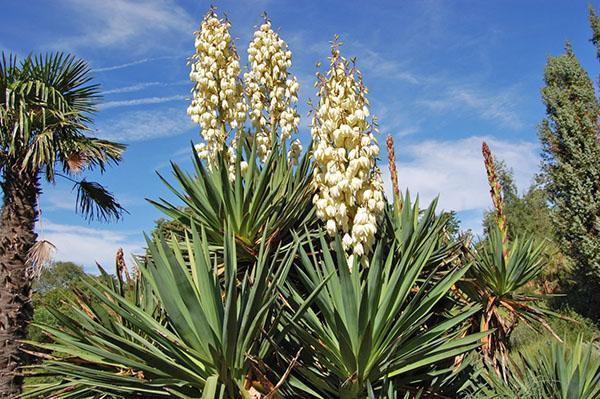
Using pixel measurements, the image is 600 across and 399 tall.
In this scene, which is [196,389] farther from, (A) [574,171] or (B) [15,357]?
(A) [574,171]

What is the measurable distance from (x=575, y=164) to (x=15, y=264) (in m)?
11.4

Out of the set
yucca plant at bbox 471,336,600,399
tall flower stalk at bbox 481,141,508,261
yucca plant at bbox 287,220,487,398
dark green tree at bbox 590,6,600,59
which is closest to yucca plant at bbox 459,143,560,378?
tall flower stalk at bbox 481,141,508,261

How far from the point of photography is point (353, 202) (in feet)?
9.05

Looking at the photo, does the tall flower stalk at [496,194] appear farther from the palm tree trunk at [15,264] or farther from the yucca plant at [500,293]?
the palm tree trunk at [15,264]

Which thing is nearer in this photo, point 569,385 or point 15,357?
point 569,385

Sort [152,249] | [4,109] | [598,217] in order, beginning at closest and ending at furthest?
1. [152,249]
2. [4,109]
3. [598,217]

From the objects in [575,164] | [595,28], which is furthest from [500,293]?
[595,28]

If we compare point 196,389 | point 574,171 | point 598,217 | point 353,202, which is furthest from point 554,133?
point 196,389

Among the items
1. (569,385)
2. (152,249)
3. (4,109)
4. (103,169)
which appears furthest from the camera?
(103,169)

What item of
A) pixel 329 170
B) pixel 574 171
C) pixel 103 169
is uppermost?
pixel 574 171

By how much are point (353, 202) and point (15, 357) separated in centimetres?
426

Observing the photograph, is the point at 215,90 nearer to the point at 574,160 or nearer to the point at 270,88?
the point at 270,88

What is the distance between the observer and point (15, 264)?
5398mm

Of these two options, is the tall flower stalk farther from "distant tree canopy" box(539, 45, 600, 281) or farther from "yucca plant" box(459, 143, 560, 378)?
"distant tree canopy" box(539, 45, 600, 281)
